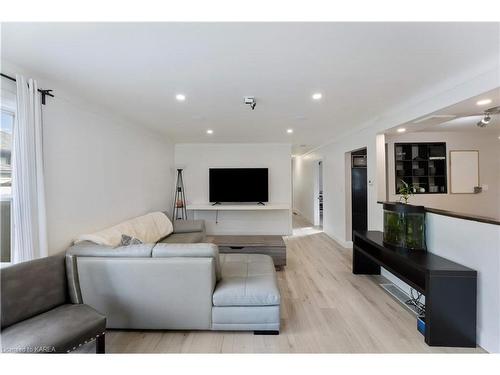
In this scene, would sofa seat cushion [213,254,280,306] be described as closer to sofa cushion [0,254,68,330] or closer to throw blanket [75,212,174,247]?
sofa cushion [0,254,68,330]

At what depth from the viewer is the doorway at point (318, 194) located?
7313mm

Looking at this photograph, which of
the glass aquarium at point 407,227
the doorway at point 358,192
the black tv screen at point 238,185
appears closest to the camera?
the glass aquarium at point 407,227

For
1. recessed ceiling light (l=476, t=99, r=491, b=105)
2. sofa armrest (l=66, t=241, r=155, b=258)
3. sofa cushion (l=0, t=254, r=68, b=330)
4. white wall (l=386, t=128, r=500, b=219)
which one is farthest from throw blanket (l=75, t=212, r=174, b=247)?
white wall (l=386, t=128, r=500, b=219)

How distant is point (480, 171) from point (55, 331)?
6.85 m

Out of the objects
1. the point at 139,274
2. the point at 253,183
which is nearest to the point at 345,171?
the point at 253,183

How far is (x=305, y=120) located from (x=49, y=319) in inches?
149

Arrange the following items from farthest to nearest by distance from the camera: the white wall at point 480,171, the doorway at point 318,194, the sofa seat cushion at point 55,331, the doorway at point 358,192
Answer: the doorway at point 318,194, the doorway at point 358,192, the white wall at point 480,171, the sofa seat cushion at point 55,331

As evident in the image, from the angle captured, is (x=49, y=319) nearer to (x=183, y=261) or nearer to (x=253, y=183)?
(x=183, y=261)

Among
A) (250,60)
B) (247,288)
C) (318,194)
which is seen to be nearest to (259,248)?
(247,288)

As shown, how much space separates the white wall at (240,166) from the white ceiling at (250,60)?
2876 millimetres

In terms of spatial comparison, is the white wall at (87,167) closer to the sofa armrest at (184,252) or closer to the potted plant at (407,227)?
the sofa armrest at (184,252)

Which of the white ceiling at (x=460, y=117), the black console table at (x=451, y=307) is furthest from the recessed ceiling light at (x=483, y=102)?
the black console table at (x=451, y=307)

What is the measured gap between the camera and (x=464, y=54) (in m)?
1.80

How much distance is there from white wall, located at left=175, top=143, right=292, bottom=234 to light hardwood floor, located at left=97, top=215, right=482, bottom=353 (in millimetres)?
2803
